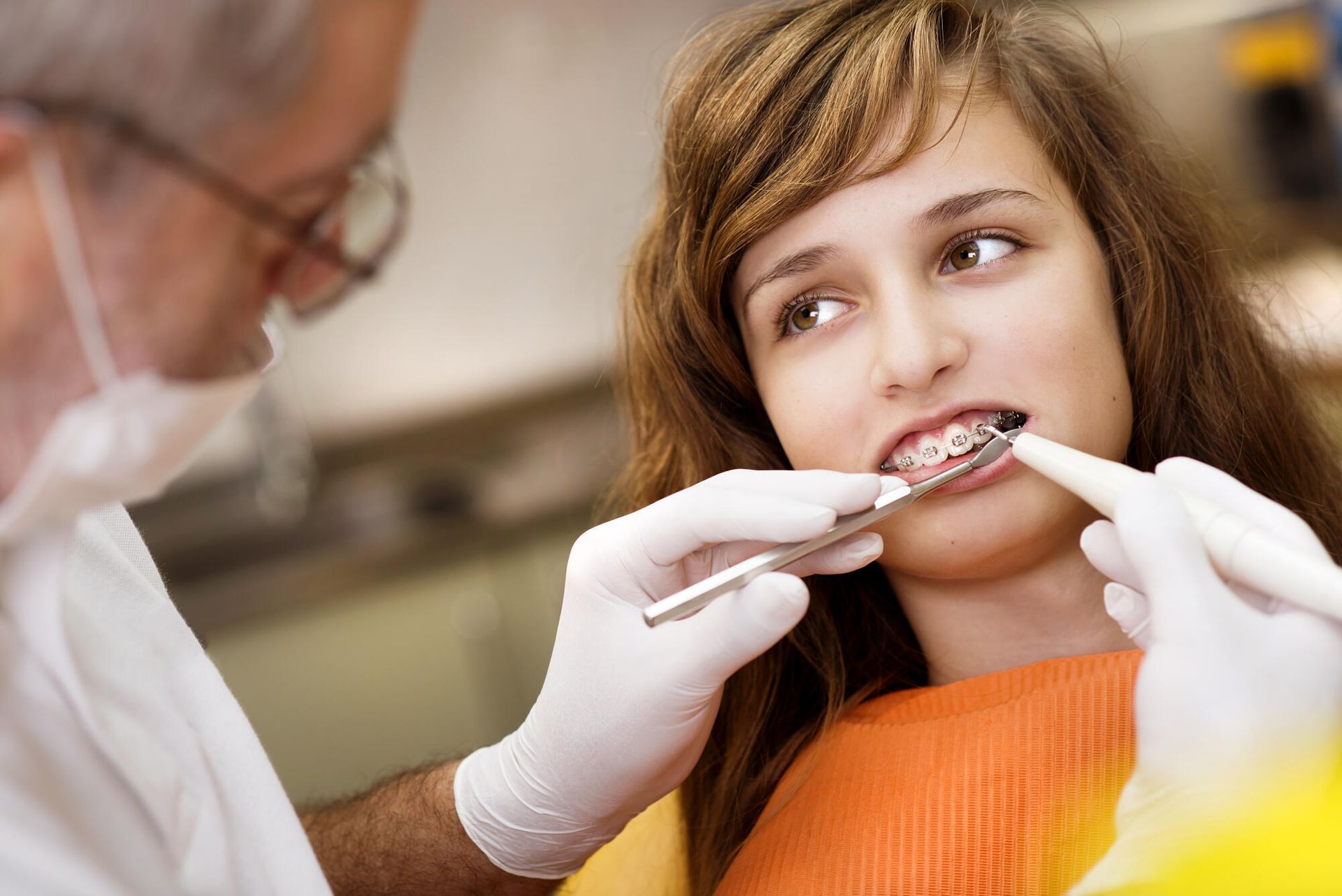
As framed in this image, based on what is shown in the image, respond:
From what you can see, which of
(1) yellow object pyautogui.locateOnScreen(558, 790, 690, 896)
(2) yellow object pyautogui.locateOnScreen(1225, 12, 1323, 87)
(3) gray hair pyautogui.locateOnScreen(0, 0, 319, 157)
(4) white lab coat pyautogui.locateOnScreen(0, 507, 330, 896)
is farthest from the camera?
(2) yellow object pyautogui.locateOnScreen(1225, 12, 1323, 87)

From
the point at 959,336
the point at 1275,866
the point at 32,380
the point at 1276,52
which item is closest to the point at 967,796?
the point at 959,336

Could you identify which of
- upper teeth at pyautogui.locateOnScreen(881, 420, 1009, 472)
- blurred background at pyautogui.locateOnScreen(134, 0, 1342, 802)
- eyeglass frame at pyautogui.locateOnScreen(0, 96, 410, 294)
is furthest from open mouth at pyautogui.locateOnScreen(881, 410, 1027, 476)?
blurred background at pyautogui.locateOnScreen(134, 0, 1342, 802)

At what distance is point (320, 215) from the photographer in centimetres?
92

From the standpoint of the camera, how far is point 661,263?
152 cm

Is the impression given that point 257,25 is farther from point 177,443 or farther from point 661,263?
point 661,263

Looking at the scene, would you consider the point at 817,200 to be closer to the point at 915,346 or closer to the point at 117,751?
the point at 915,346

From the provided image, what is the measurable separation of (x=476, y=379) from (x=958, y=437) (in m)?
2.50

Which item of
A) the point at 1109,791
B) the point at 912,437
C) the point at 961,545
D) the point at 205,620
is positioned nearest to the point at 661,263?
the point at 912,437

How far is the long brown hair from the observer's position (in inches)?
52.1

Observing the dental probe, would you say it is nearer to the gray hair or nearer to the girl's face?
the girl's face

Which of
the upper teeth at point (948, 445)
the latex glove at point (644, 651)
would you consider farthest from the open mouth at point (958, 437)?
the latex glove at point (644, 651)

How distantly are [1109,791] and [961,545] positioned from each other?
0.27 m

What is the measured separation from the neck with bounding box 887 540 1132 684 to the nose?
258 mm

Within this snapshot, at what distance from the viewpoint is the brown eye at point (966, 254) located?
1283 mm
